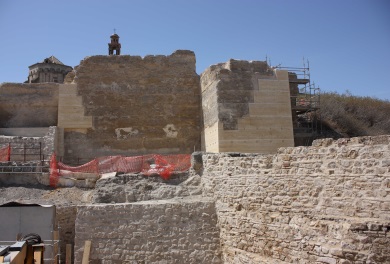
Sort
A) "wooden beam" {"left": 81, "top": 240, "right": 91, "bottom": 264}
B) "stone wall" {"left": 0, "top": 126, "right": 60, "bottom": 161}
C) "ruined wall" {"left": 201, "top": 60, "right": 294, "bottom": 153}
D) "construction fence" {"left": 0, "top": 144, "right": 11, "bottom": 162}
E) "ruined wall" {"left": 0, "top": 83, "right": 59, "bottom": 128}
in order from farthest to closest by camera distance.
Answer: "ruined wall" {"left": 0, "top": 83, "right": 59, "bottom": 128}, "stone wall" {"left": 0, "top": 126, "right": 60, "bottom": 161}, "construction fence" {"left": 0, "top": 144, "right": 11, "bottom": 162}, "ruined wall" {"left": 201, "top": 60, "right": 294, "bottom": 153}, "wooden beam" {"left": 81, "top": 240, "right": 91, "bottom": 264}

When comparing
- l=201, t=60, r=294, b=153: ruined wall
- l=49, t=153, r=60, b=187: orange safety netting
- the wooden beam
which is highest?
l=201, t=60, r=294, b=153: ruined wall

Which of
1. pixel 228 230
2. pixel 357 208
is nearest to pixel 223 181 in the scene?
pixel 228 230

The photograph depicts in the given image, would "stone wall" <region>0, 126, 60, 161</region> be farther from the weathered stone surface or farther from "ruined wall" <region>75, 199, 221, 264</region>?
"ruined wall" <region>75, 199, 221, 264</region>

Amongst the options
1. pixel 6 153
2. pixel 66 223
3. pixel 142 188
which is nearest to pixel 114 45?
pixel 6 153

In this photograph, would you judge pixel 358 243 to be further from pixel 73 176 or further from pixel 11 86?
pixel 11 86

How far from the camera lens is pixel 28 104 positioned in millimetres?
14562

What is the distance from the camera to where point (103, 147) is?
44.9 ft

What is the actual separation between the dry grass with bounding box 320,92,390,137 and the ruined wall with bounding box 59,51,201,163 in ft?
23.9

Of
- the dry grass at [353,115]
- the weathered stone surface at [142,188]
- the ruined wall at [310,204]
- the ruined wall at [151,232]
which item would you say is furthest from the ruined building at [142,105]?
the dry grass at [353,115]

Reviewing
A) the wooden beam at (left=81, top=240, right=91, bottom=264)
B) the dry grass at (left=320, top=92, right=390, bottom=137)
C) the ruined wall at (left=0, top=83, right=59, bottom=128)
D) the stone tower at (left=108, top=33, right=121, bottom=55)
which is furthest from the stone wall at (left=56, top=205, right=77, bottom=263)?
the stone tower at (left=108, top=33, right=121, bottom=55)

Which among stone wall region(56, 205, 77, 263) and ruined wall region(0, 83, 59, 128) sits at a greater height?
ruined wall region(0, 83, 59, 128)

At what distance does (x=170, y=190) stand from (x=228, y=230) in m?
2.32

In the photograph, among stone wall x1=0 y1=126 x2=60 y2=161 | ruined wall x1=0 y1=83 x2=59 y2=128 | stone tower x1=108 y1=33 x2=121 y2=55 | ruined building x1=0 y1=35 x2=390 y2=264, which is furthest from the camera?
stone tower x1=108 y1=33 x2=121 y2=55

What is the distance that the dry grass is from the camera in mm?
19453
